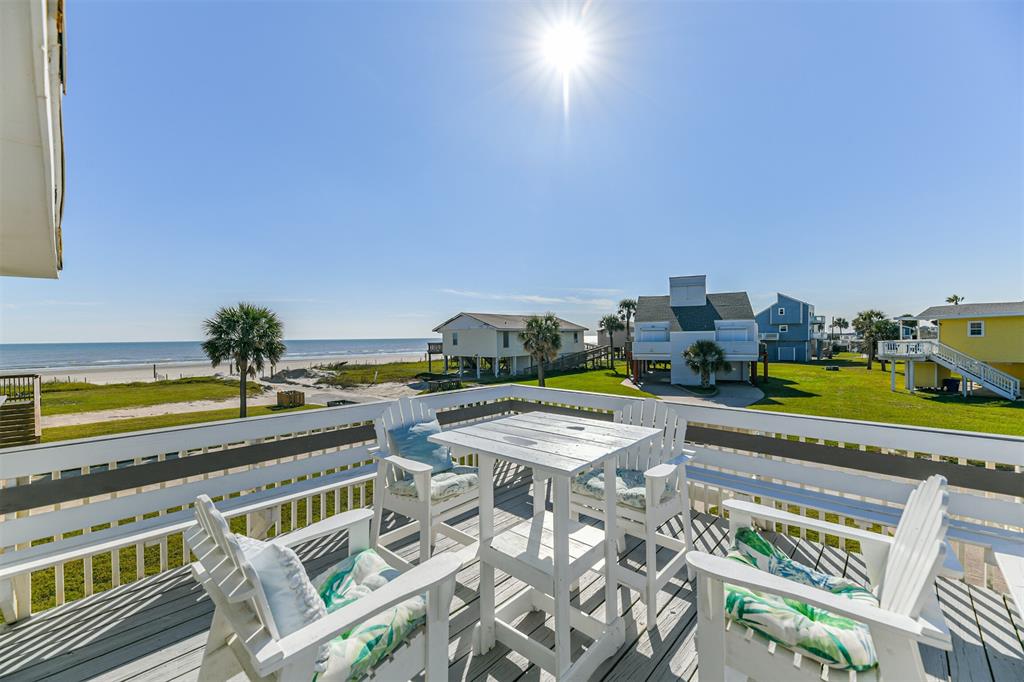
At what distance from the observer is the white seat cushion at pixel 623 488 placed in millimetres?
2500

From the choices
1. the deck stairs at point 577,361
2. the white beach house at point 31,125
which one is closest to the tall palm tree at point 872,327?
the deck stairs at point 577,361

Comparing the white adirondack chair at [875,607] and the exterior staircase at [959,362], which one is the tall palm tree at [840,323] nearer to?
the exterior staircase at [959,362]

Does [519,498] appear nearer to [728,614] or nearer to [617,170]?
[728,614]

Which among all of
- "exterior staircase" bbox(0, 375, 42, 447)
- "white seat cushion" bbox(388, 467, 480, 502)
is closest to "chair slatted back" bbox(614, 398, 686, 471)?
"white seat cushion" bbox(388, 467, 480, 502)

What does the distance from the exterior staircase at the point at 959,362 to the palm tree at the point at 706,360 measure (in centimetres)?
713

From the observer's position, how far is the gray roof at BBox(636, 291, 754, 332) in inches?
750

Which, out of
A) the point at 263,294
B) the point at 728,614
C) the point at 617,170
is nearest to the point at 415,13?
the point at 617,170

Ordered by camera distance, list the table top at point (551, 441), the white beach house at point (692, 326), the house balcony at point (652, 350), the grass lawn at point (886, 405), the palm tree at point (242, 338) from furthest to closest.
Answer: the house balcony at point (652, 350)
the white beach house at point (692, 326)
the palm tree at point (242, 338)
the grass lawn at point (886, 405)
the table top at point (551, 441)

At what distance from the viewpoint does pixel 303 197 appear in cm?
873

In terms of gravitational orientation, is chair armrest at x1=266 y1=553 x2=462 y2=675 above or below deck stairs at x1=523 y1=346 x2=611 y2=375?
above

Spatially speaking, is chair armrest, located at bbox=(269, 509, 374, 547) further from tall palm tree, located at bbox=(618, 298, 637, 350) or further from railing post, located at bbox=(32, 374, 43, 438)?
tall palm tree, located at bbox=(618, 298, 637, 350)

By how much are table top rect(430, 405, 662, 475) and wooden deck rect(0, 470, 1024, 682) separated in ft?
3.39

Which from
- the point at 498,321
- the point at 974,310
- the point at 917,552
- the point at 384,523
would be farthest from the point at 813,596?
the point at 974,310

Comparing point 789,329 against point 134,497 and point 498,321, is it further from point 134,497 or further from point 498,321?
point 134,497
